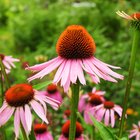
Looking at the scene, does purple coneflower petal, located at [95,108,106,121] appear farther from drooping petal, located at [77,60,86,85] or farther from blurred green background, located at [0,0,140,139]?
blurred green background, located at [0,0,140,139]

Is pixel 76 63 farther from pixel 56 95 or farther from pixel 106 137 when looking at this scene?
pixel 56 95

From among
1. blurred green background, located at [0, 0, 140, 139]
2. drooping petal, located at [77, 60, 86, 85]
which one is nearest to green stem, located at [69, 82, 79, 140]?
drooping petal, located at [77, 60, 86, 85]

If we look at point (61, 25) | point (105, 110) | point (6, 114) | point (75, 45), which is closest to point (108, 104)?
point (105, 110)

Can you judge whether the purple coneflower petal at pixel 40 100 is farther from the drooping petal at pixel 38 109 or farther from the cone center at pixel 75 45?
the cone center at pixel 75 45

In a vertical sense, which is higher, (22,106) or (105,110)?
(22,106)

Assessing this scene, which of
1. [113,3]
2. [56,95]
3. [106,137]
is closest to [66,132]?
[106,137]

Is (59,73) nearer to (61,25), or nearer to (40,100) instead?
(40,100)

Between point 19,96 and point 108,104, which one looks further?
point 108,104
